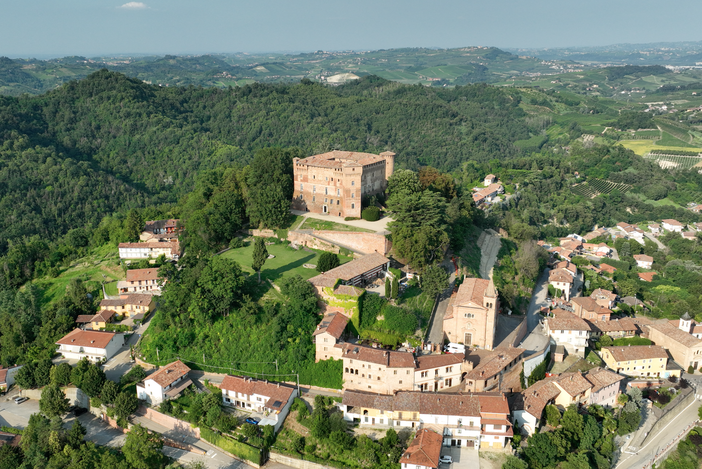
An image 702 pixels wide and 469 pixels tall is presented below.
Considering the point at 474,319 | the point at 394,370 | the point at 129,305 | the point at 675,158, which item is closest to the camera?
the point at 394,370

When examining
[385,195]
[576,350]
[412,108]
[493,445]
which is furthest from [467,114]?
[493,445]

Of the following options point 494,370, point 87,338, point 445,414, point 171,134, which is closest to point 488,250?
point 494,370

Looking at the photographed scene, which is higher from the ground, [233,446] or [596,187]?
[596,187]

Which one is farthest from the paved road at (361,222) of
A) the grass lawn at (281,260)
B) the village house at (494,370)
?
the village house at (494,370)

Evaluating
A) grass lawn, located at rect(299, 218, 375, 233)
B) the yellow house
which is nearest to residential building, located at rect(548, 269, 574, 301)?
the yellow house

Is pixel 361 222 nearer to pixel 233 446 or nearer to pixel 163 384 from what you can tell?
pixel 163 384

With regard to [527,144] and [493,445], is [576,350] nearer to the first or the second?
[493,445]
